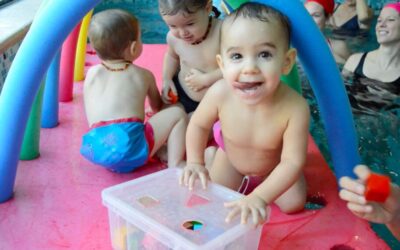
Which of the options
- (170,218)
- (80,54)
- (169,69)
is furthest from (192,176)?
(80,54)

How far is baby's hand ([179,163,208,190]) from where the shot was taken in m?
1.20

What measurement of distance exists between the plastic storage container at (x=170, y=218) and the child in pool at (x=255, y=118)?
0.13ft

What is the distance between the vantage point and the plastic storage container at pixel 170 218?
3.32 ft

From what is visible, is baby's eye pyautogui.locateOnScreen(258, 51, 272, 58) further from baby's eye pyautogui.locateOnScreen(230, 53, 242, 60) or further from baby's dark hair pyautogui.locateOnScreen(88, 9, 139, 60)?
baby's dark hair pyautogui.locateOnScreen(88, 9, 139, 60)

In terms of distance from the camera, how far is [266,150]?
4.19 ft

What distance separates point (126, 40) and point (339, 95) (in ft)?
2.25

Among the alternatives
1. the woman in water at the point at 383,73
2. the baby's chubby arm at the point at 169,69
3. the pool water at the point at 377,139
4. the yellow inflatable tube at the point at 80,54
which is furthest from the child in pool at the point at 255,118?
the woman in water at the point at 383,73

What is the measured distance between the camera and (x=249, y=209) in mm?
1052

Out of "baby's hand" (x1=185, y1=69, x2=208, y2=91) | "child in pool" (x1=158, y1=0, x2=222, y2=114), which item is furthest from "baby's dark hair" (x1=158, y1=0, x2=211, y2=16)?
"baby's hand" (x1=185, y1=69, x2=208, y2=91)

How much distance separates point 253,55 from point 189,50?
0.68 metres

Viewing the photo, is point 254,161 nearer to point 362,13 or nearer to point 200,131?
point 200,131

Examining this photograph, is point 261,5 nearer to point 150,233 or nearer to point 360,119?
point 150,233

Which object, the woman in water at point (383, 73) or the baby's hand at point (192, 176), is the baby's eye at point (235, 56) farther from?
the woman in water at point (383, 73)

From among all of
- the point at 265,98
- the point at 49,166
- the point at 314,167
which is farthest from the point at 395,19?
the point at 49,166
